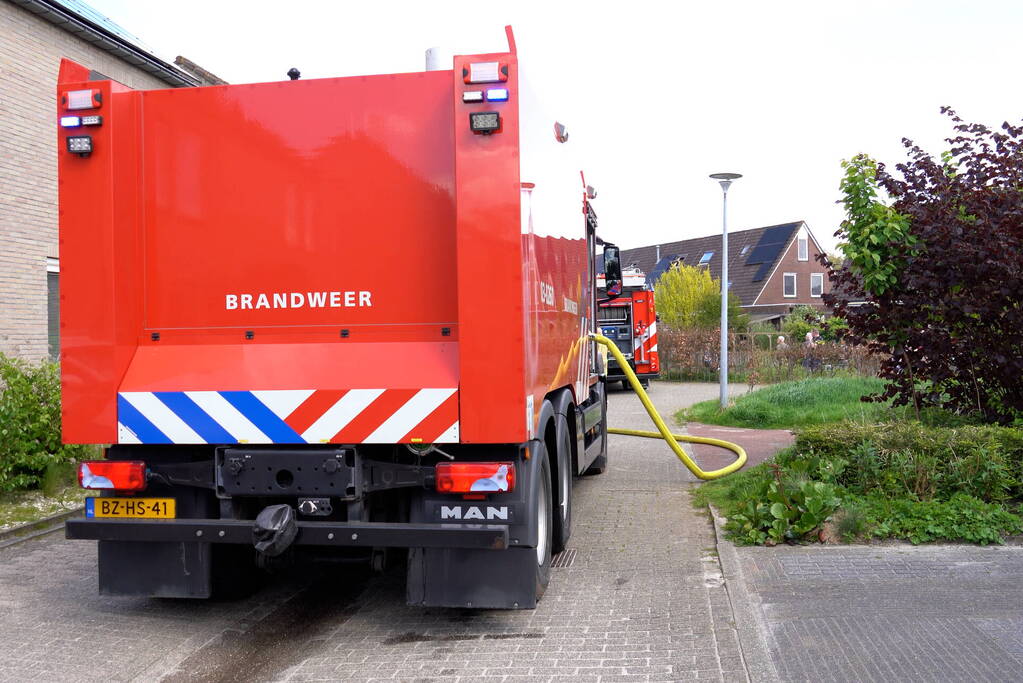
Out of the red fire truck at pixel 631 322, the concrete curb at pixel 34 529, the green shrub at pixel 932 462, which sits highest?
the red fire truck at pixel 631 322

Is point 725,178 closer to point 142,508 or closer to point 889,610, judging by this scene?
point 889,610

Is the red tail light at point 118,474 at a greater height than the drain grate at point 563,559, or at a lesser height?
greater

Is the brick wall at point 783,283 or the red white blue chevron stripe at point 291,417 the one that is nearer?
the red white blue chevron stripe at point 291,417

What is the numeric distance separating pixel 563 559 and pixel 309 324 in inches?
106

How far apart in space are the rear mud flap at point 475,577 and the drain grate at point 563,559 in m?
1.55

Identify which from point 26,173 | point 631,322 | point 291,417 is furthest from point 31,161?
point 631,322

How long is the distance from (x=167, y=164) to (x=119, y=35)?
795 cm

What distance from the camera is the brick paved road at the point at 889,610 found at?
4242 millimetres

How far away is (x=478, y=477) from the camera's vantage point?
4.69 m

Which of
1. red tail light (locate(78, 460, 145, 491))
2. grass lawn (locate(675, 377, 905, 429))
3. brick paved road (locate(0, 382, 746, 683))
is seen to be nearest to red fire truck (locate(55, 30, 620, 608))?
red tail light (locate(78, 460, 145, 491))

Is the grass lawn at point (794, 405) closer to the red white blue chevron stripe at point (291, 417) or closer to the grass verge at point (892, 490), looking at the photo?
the grass verge at point (892, 490)

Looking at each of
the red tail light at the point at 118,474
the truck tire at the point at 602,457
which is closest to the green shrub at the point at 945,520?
the truck tire at the point at 602,457

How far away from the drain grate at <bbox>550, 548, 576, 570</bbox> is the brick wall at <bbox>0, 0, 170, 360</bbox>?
6.95m

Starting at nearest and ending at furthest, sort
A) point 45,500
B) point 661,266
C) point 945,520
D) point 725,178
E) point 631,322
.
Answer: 1. point 945,520
2. point 45,500
3. point 725,178
4. point 631,322
5. point 661,266
